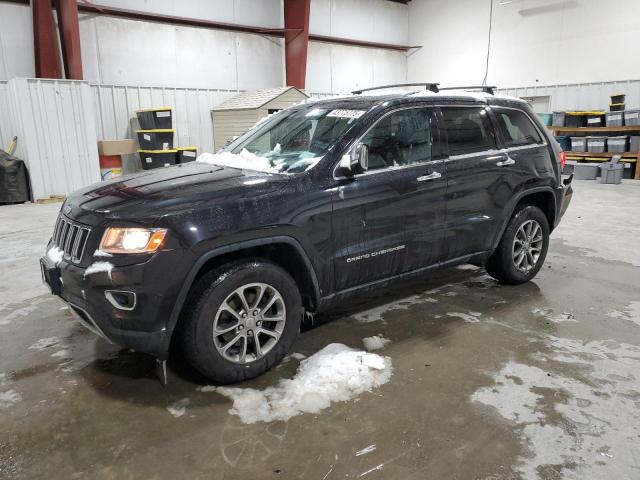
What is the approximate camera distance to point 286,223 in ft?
8.82

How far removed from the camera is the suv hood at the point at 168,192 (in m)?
2.46

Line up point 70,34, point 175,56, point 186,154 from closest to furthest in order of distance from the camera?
point 70,34 → point 186,154 → point 175,56

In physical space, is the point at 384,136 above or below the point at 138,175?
above

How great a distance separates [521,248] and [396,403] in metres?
2.30

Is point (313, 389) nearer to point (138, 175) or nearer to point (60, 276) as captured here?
point (60, 276)

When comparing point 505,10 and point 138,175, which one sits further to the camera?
point 505,10

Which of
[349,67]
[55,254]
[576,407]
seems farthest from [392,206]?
[349,67]

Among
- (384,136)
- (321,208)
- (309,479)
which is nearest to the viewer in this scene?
(309,479)

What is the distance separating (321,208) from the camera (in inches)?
111

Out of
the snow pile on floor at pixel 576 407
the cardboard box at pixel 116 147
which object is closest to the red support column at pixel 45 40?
the cardboard box at pixel 116 147

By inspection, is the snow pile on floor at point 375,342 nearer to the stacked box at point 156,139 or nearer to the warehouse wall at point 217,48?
the stacked box at point 156,139

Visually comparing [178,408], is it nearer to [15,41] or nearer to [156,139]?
[156,139]

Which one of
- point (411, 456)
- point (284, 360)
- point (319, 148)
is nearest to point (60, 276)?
point (284, 360)

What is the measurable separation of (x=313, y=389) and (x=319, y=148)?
1485mm
